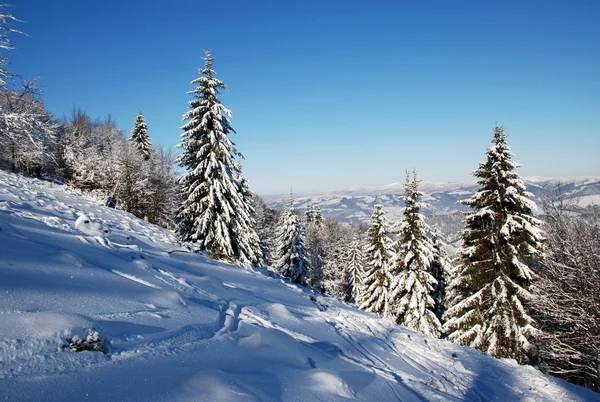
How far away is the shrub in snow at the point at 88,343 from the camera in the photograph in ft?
9.88

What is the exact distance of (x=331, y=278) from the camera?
69375mm

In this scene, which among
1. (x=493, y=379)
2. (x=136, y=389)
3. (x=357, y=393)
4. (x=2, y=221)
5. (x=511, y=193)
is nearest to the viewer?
(x=136, y=389)

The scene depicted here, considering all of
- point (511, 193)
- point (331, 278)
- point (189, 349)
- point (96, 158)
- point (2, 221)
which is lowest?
point (331, 278)

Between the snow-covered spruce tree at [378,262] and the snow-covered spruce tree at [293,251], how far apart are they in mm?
7787

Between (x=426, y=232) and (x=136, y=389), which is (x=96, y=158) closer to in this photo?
(x=426, y=232)

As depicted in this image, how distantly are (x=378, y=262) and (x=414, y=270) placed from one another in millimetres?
5188

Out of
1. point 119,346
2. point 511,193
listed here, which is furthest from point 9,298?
point 511,193

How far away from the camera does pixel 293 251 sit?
3156 centimetres

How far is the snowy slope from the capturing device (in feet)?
9.17

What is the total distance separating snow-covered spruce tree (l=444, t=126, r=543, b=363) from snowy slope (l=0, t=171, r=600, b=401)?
707 cm

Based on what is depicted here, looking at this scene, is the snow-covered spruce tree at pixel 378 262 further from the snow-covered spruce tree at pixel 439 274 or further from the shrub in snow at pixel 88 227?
the shrub in snow at pixel 88 227

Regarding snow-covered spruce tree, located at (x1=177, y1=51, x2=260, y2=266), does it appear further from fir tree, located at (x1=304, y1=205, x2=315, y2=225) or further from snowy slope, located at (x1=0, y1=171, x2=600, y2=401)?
fir tree, located at (x1=304, y1=205, x2=315, y2=225)

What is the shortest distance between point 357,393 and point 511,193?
14.0 m

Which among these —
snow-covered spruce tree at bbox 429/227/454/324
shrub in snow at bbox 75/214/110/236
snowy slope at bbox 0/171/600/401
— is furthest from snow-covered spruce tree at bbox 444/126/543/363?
shrub in snow at bbox 75/214/110/236
